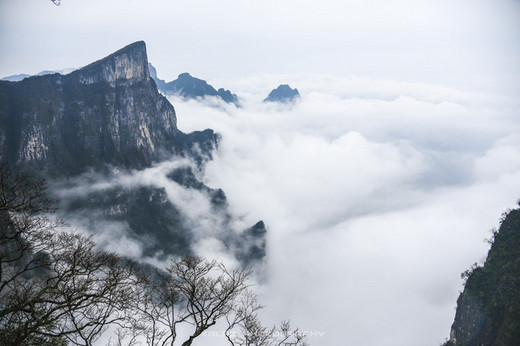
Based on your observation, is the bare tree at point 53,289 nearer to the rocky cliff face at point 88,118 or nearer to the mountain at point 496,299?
the mountain at point 496,299

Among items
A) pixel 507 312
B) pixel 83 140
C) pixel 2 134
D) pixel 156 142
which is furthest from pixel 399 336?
pixel 2 134

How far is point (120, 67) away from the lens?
394ft

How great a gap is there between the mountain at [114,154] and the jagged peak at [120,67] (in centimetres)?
40

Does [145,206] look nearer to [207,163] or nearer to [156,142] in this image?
[156,142]

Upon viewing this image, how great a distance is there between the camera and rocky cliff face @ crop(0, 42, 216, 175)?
90688mm

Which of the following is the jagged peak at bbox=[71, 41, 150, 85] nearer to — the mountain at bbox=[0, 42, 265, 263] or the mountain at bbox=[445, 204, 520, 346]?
the mountain at bbox=[0, 42, 265, 263]

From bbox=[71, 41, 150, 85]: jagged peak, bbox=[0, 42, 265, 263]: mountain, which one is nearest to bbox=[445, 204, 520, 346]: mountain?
bbox=[0, 42, 265, 263]: mountain

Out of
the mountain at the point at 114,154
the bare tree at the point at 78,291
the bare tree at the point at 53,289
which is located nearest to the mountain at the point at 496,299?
the bare tree at the point at 78,291

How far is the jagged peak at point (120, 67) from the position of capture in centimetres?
11419

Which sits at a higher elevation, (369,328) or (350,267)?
(350,267)

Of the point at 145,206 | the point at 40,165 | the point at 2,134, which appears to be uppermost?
the point at 2,134

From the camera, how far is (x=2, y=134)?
87000 mm

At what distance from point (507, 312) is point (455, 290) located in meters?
134

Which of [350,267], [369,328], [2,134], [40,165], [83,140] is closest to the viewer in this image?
[2,134]
